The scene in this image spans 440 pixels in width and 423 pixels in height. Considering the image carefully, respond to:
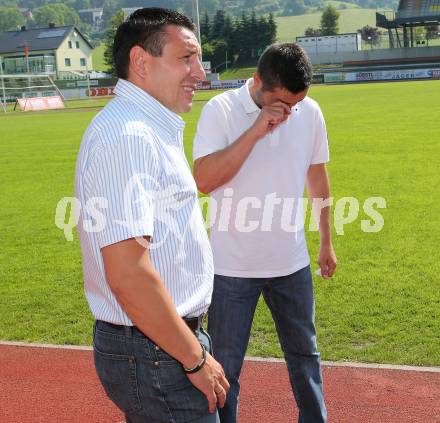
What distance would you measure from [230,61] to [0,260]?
8858 cm

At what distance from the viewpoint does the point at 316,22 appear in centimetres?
17238

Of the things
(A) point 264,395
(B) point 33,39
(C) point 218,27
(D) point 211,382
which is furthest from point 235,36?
(D) point 211,382

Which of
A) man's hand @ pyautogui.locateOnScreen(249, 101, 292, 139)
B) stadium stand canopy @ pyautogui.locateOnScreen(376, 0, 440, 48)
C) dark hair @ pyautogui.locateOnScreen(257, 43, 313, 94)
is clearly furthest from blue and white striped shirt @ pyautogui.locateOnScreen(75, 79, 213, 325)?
stadium stand canopy @ pyautogui.locateOnScreen(376, 0, 440, 48)

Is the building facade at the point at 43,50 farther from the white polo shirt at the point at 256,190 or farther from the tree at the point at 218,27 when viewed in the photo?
the white polo shirt at the point at 256,190

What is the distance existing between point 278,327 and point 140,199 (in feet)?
5.90

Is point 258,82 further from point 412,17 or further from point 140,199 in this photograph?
point 412,17

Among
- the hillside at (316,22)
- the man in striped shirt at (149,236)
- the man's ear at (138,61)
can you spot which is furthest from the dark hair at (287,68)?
the hillside at (316,22)

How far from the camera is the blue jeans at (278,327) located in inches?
138

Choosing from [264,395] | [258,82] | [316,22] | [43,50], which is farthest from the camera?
[316,22]

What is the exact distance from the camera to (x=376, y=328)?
220 inches

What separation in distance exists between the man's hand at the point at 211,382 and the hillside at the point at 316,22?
153 metres

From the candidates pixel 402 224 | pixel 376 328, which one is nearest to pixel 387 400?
pixel 376 328

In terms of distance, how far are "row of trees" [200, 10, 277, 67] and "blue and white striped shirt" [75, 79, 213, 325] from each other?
3633 inches

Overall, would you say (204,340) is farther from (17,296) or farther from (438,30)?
(438,30)
